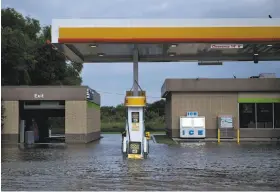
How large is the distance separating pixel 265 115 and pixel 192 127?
18.2 ft

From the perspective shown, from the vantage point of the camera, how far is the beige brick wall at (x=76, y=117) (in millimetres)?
29891

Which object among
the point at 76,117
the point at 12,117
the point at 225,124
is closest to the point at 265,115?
the point at 225,124

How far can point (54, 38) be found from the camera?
785 inches

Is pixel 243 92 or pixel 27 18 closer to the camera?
pixel 243 92

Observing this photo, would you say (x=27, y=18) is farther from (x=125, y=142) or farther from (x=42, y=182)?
(x=42, y=182)

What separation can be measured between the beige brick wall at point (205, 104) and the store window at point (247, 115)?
1.62ft

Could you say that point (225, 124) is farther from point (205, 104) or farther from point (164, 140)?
point (164, 140)

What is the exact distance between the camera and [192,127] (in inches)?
1275

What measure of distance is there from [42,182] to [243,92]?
24654 millimetres

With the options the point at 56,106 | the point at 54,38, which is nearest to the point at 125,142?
the point at 54,38

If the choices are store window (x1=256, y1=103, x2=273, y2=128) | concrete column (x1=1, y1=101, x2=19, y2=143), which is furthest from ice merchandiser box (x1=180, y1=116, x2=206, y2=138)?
concrete column (x1=1, y1=101, x2=19, y2=143)

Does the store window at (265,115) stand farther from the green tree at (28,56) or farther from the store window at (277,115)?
the green tree at (28,56)

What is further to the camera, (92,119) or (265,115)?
(92,119)

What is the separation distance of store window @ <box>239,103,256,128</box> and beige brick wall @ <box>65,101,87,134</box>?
1121cm
